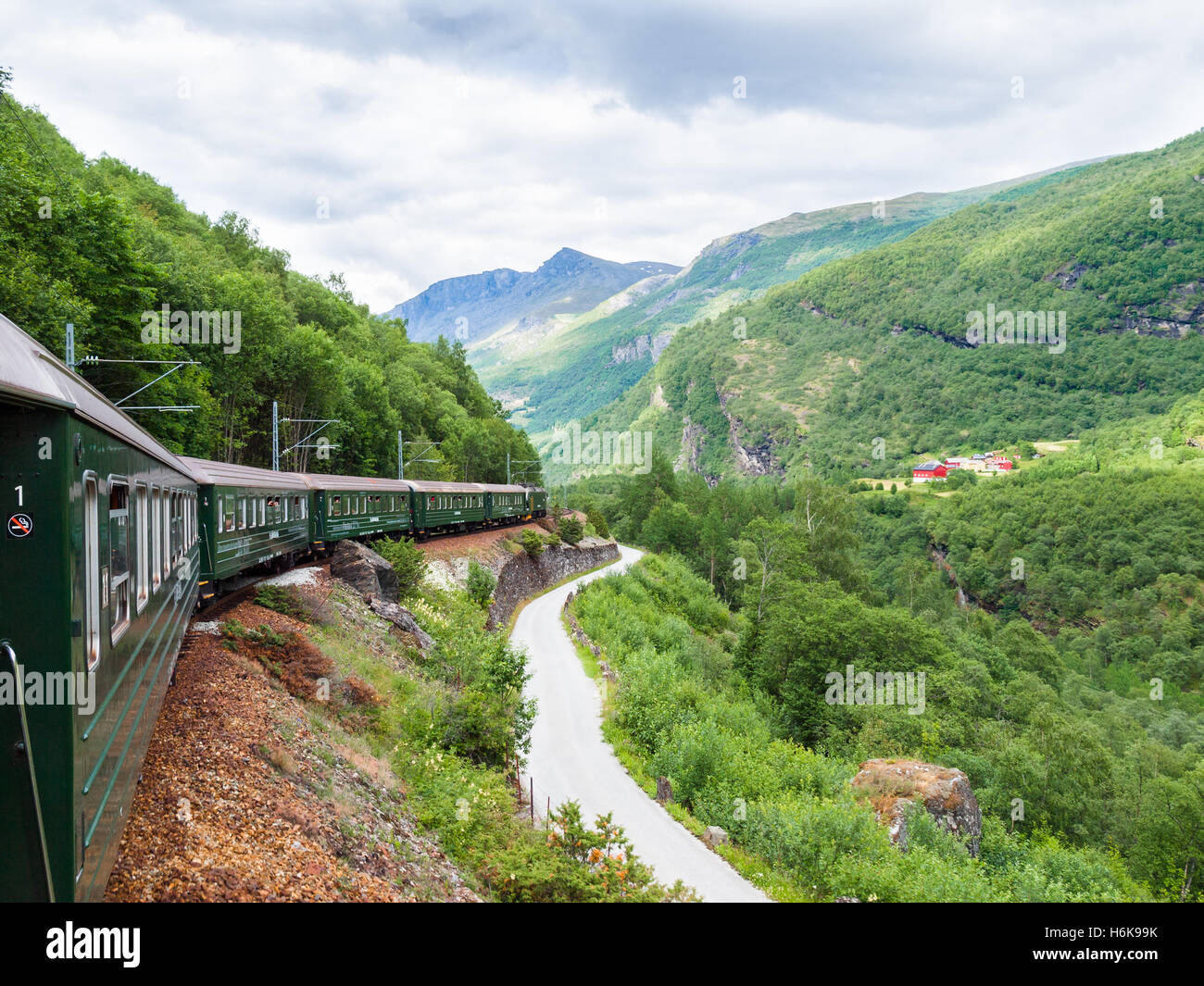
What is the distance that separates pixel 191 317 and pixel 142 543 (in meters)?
37.9

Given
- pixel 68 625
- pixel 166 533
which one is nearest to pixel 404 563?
pixel 166 533

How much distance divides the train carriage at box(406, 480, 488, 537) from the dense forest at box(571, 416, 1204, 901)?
909cm

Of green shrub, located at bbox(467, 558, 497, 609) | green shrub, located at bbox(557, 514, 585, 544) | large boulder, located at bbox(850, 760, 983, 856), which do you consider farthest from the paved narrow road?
green shrub, located at bbox(557, 514, 585, 544)

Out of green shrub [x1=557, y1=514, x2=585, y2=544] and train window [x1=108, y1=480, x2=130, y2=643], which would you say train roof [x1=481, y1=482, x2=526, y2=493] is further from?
train window [x1=108, y1=480, x2=130, y2=643]

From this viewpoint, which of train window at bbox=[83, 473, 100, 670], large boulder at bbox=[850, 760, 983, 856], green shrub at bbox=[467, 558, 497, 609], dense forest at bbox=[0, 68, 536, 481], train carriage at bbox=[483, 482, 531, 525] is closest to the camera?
train window at bbox=[83, 473, 100, 670]

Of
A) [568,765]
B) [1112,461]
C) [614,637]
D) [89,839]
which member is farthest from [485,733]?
[1112,461]

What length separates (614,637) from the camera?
3397 cm

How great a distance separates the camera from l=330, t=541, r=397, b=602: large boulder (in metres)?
23.2

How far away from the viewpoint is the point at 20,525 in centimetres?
389

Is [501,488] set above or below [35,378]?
below

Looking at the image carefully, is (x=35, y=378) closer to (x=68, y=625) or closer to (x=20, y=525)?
(x=20, y=525)

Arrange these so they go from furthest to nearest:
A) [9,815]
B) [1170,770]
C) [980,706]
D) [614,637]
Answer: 1. [1170,770]
2. [980,706]
3. [614,637]
4. [9,815]
